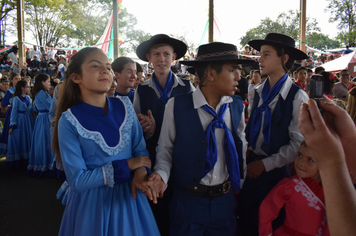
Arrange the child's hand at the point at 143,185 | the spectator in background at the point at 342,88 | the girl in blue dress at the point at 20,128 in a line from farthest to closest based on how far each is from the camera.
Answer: the spectator in background at the point at 342,88
the girl in blue dress at the point at 20,128
the child's hand at the point at 143,185

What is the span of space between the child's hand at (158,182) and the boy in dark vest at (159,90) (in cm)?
70

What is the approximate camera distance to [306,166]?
1724 mm

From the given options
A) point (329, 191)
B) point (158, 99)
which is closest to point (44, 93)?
point (158, 99)

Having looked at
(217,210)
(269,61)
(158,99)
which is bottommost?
(217,210)

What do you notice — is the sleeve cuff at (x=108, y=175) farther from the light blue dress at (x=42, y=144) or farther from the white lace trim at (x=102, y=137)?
the light blue dress at (x=42, y=144)

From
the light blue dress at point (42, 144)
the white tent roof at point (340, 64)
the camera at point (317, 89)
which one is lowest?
the light blue dress at point (42, 144)

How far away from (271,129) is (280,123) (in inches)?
3.2

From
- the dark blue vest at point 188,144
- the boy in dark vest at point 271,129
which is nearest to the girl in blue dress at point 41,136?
the dark blue vest at point 188,144

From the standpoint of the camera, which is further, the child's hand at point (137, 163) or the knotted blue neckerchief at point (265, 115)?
the knotted blue neckerchief at point (265, 115)

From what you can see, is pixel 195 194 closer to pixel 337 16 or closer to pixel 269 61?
pixel 269 61

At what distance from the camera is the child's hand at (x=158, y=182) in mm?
1525

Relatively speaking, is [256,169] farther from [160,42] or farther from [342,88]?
[342,88]

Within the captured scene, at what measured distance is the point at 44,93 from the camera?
5.00m

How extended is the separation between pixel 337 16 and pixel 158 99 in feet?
115
